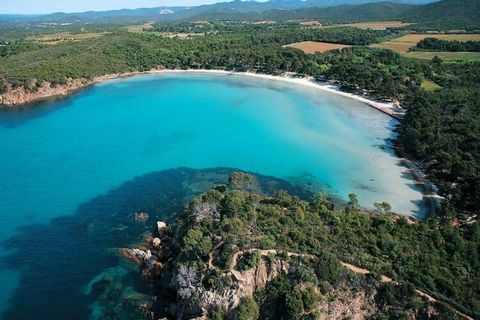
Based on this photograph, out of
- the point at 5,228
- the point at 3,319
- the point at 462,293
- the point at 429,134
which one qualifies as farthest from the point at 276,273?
the point at 429,134

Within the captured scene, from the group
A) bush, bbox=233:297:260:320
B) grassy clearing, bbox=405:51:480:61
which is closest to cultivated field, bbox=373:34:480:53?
grassy clearing, bbox=405:51:480:61

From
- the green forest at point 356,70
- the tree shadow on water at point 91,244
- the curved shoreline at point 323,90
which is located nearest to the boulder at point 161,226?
the tree shadow on water at point 91,244

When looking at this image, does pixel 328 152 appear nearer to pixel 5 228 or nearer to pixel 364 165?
pixel 364 165

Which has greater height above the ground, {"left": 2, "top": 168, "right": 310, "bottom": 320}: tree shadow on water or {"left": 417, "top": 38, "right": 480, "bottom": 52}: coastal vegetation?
{"left": 417, "top": 38, "right": 480, "bottom": 52}: coastal vegetation

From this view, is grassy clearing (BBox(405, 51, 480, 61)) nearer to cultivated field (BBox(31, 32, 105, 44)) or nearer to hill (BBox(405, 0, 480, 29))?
hill (BBox(405, 0, 480, 29))

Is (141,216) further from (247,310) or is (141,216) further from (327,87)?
(327,87)
